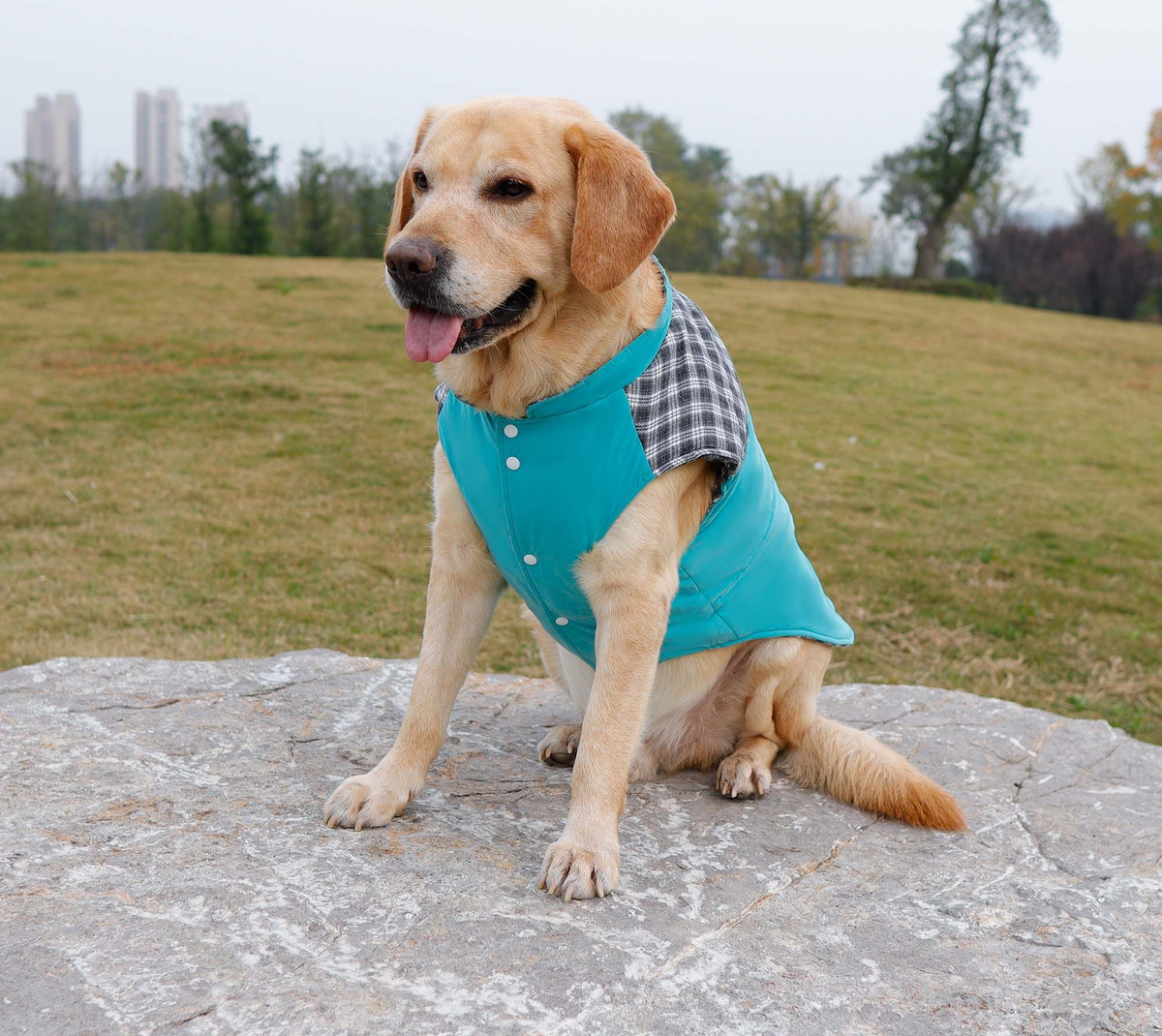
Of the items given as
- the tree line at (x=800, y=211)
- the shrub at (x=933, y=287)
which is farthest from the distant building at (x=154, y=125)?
the shrub at (x=933, y=287)

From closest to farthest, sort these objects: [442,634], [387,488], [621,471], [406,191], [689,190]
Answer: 1. [621,471]
2. [442,634]
3. [406,191]
4. [387,488]
5. [689,190]

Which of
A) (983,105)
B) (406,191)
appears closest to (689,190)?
(983,105)

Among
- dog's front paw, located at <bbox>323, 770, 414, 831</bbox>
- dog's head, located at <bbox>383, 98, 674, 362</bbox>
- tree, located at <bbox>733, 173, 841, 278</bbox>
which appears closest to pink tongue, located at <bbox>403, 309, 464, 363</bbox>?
dog's head, located at <bbox>383, 98, 674, 362</bbox>

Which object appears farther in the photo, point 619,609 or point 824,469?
point 824,469

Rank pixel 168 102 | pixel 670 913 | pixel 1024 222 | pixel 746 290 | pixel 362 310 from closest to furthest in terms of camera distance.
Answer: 1. pixel 670 913
2. pixel 362 310
3. pixel 746 290
4. pixel 1024 222
5. pixel 168 102

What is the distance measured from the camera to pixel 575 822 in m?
2.47

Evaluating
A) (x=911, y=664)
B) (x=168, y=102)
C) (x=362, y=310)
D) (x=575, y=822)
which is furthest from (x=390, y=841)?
(x=168, y=102)

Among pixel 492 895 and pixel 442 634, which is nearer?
pixel 492 895

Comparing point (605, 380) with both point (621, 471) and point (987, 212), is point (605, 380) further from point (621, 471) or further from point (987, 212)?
point (987, 212)

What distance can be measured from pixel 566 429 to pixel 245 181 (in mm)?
29248

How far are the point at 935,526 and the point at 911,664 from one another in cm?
283

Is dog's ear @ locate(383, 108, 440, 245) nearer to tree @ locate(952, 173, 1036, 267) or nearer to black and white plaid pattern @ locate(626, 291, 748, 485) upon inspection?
black and white plaid pattern @ locate(626, 291, 748, 485)

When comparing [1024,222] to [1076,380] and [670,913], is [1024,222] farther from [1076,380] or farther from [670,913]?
[670,913]

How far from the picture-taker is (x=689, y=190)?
46125 mm
